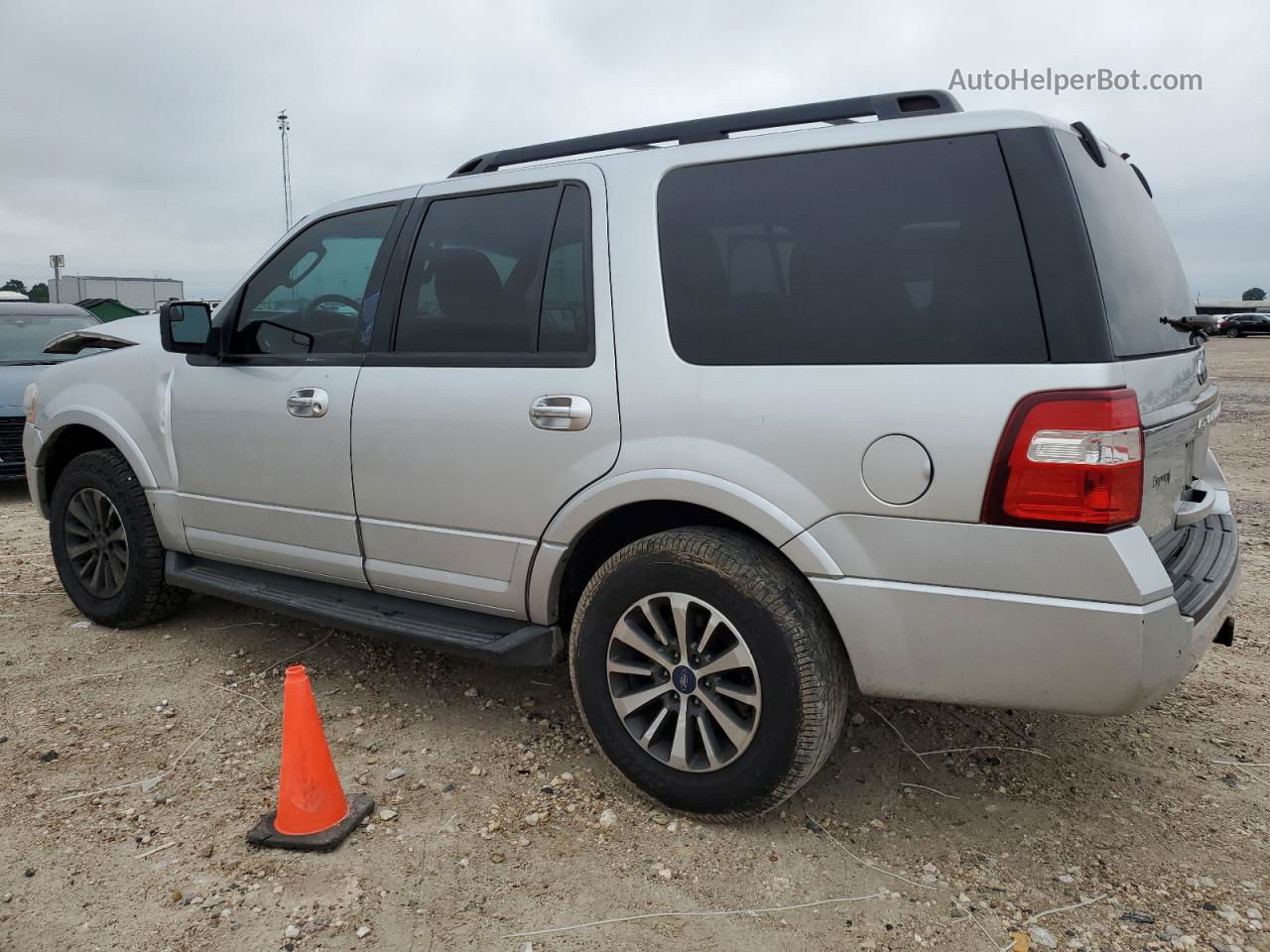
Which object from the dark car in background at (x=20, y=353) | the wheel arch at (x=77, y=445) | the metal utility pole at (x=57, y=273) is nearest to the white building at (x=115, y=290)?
the metal utility pole at (x=57, y=273)

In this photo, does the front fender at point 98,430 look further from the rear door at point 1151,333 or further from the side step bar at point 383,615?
the rear door at point 1151,333

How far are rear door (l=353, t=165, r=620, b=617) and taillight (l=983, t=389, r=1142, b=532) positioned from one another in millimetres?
1147

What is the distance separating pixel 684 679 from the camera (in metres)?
2.84

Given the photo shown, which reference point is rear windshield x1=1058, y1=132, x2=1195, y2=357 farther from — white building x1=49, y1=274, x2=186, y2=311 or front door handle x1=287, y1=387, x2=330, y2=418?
white building x1=49, y1=274, x2=186, y2=311

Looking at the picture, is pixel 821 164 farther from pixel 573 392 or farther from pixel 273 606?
pixel 273 606

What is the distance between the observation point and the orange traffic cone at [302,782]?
9.33 feet

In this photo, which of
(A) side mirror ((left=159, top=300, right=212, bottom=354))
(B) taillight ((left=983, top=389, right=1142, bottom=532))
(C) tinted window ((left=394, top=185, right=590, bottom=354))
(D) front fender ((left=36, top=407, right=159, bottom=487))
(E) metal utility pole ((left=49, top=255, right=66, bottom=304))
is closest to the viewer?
(B) taillight ((left=983, top=389, right=1142, bottom=532))

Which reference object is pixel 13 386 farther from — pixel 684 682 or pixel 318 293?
pixel 684 682

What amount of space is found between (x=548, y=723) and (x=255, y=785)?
102 centimetres

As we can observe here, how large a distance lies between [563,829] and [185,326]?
260cm

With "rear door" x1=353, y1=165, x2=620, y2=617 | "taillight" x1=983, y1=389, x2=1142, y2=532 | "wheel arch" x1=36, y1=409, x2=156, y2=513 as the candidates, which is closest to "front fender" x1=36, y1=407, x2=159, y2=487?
"wheel arch" x1=36, y1=409, x2=156, y2=513

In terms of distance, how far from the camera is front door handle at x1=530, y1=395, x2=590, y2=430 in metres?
2.95

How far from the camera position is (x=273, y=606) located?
3.75 meters

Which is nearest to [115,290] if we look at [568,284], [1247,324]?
[568,284]
